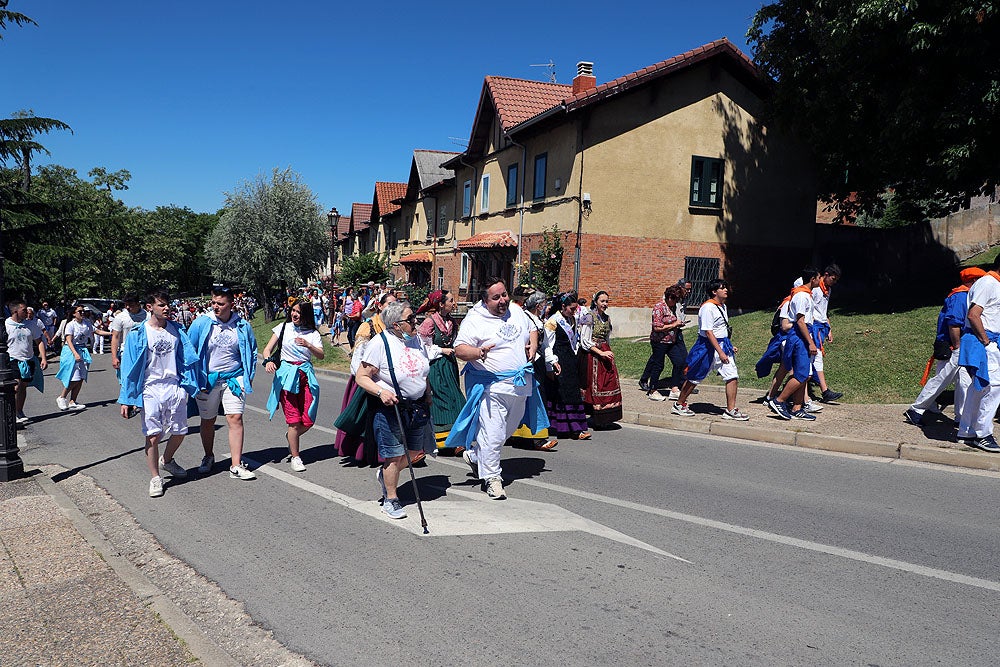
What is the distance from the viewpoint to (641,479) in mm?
6969

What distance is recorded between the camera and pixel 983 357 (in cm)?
768

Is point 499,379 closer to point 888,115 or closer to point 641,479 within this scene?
point 641,479

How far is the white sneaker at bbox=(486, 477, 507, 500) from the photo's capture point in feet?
20.4

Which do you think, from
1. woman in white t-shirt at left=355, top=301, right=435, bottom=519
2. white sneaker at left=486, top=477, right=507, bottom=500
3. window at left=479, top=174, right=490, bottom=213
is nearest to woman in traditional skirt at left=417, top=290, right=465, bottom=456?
white sneaker at left=486, top=477, right=507, bottom=500

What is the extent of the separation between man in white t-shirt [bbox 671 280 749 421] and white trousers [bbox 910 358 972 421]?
6.89ft

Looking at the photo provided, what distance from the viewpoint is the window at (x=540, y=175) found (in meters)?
22.9

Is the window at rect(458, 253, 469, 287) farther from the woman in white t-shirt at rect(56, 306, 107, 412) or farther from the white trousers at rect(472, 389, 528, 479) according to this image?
the white trousers at rect(472, 389, 528, 479)

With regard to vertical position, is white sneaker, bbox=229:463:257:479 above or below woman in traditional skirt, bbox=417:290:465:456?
below

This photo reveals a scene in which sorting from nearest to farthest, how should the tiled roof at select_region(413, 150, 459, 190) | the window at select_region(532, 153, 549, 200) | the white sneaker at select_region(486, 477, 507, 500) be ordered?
the white sneaker at select_region(486, 477, 507, 500) → the window at select_region(532, 153, 549, 200) → the tiled roof at select_region(413, 150, 459, 190)

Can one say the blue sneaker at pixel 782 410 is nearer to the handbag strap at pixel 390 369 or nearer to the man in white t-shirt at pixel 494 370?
the man in white t-shirt at pixel 494 370

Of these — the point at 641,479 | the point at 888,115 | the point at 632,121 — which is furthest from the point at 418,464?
the point at 632,121

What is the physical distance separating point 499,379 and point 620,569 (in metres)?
2.20

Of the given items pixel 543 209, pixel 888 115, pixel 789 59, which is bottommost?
pixel 543 209

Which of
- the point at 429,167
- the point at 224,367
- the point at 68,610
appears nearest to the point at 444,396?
the point at 224,367
